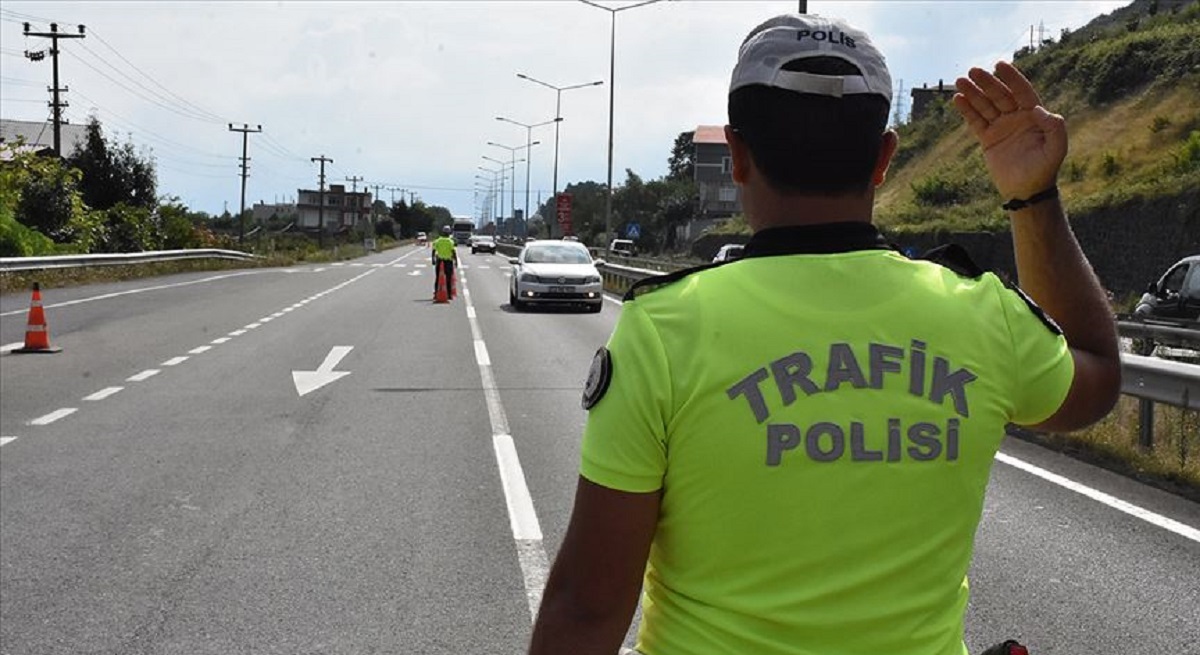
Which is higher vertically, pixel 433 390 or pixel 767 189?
pixel 767 189

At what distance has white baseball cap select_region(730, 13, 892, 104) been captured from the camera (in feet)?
5.94

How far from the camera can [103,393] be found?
12492 mm

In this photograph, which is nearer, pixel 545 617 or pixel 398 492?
pixel 545 617

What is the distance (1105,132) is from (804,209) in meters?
51.9

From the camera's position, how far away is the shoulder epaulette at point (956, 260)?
6.38 feet

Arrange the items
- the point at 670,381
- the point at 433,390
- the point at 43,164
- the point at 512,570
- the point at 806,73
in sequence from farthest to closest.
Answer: the point at 43,164
the point at 433,390
the point at 512,570
the point at 806,73
the point at 670,381

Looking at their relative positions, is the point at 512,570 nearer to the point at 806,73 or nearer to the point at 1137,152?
the point at 806,73

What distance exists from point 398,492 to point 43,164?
4820 centimetres

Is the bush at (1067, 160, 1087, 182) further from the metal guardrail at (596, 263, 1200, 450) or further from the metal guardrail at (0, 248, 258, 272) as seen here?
the metal guardrail at (596, 263, 1200, 450)

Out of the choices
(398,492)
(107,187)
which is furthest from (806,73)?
(107,187)

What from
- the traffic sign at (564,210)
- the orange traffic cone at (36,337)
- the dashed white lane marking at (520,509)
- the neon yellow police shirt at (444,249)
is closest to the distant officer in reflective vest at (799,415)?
the dashed white lane marking at (520,509)

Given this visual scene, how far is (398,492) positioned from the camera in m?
7.98

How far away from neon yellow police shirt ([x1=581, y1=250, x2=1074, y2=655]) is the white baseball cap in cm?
25

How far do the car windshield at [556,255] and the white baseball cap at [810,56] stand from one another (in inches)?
1063
